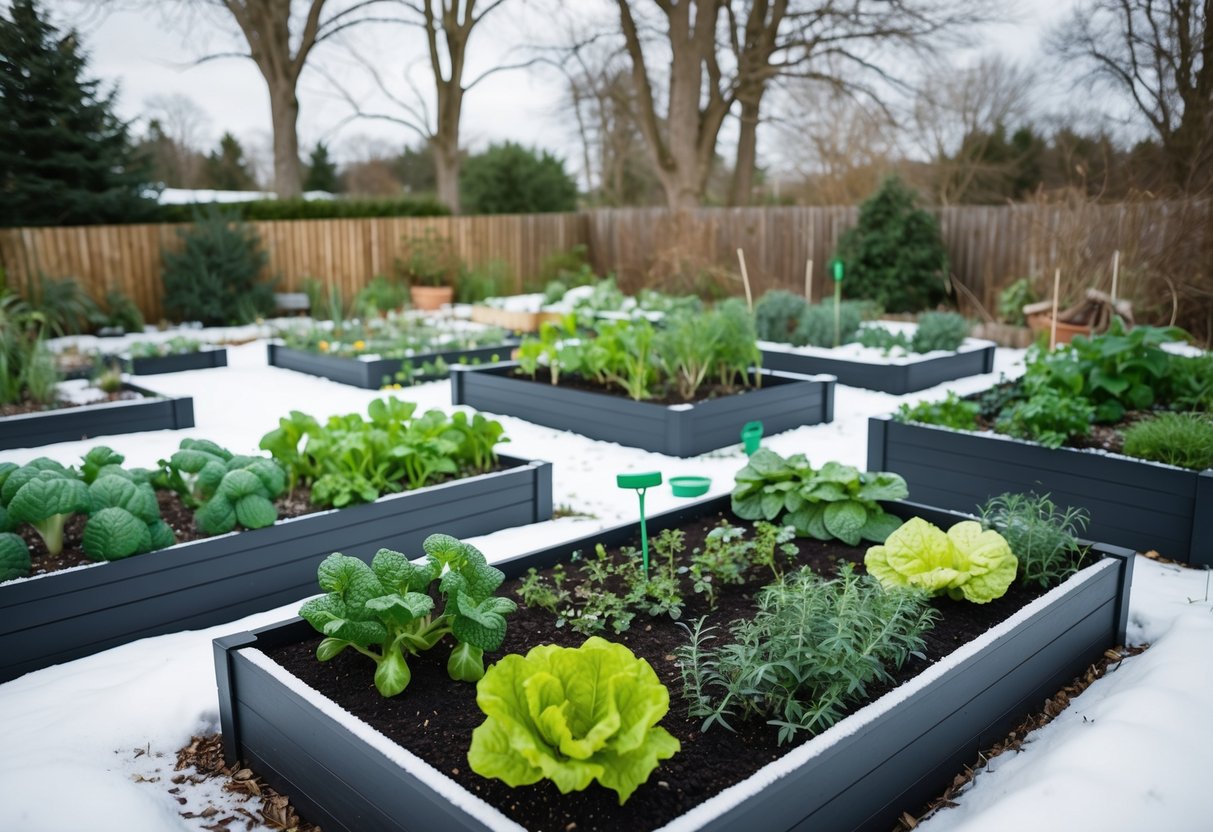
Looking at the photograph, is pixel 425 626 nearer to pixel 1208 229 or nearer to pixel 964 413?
pixel 964 413

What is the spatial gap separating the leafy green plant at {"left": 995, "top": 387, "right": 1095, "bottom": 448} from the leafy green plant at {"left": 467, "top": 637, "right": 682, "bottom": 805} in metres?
2.98

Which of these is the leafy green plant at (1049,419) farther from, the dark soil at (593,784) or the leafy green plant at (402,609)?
the leafy green plant at (402,609)

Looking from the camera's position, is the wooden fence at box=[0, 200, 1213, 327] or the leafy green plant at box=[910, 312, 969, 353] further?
the wooden fence at box=[0, 200, 1213, 327]

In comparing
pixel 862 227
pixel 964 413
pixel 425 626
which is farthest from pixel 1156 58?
pixel 425 626

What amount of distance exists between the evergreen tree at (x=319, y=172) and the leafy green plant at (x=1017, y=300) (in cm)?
2387

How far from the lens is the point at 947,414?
15.1 feet

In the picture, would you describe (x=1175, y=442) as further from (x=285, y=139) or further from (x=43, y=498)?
(x=285, y=139)

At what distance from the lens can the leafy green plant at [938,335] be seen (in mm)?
7793

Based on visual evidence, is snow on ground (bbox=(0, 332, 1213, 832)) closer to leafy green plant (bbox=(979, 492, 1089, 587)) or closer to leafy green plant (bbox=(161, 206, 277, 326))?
leafy green plant (bbox=(979, 492, 1089, 587))

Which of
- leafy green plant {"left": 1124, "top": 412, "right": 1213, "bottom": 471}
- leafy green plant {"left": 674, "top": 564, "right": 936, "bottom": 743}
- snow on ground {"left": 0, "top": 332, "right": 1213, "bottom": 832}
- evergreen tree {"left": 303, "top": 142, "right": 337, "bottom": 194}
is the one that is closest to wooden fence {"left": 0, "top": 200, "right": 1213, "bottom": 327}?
leafy green plant {"left": 1124, "top": 412, "right": 1213, "bottom": 471}

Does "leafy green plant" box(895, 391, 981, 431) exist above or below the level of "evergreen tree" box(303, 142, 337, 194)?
below

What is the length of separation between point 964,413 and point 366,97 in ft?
65.1

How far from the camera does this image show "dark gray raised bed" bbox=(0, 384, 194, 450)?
18.1ft

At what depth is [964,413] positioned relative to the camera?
15.0 feet
